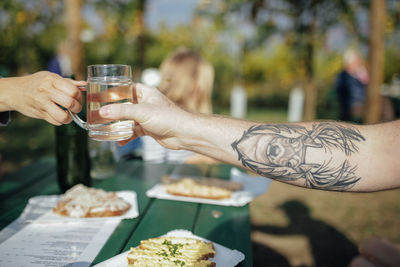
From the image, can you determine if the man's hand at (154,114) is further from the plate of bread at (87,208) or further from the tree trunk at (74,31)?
the tree trunk at (74,31)

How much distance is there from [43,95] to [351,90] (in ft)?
23.7

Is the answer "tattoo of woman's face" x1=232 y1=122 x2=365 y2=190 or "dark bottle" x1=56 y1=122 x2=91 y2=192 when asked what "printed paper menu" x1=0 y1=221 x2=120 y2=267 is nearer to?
"dark bottle" x1=56 y1=122 x2=91 y2=192

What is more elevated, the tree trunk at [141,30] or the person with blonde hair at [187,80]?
the tree trunk at [141,30]

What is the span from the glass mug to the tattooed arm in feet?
0.27

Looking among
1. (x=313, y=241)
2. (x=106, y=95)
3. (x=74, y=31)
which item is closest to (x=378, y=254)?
(x=106, y=95)

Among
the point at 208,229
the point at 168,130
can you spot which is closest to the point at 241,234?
the point at 208,229

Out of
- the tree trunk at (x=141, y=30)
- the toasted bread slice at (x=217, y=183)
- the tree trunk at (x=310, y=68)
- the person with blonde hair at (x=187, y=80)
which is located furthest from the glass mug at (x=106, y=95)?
the tree trunk at (x=141, y=30)

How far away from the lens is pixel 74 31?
7.94 meters

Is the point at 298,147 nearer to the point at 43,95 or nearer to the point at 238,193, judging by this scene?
the point at 238,193

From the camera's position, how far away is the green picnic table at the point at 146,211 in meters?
1.40

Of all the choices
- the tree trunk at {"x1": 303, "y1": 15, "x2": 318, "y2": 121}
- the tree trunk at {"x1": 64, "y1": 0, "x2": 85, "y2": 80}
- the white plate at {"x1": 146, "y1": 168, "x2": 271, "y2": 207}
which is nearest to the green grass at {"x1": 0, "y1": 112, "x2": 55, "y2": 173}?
the tree trunk at {"x1": 64, "y1": 0, "x2": 85, "y2": 80}

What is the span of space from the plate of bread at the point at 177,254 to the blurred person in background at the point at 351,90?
6.81m

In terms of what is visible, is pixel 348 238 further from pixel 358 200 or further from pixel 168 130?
pixel 168 130

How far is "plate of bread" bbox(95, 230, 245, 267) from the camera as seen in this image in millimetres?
1139
